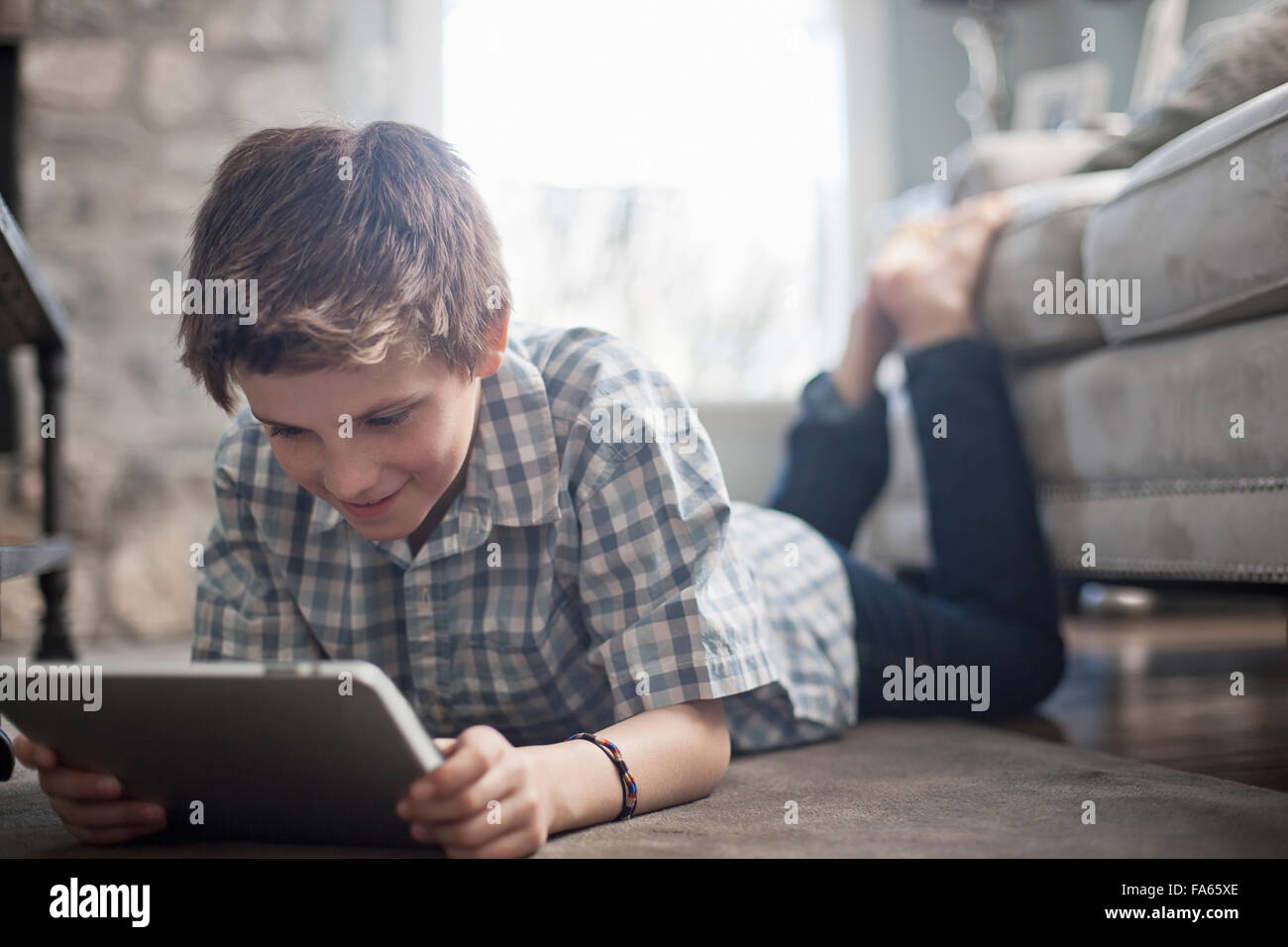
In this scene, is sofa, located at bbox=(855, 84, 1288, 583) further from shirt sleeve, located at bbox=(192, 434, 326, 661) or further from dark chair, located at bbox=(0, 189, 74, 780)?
dark chair, located at bbox=(0, 189, 74, 780)

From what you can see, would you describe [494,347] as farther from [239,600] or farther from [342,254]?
[239,600]

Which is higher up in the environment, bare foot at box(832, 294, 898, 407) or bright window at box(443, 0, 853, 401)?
bright window at box(443, 0, 853, 401)

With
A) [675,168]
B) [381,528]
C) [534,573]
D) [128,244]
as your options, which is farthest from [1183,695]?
[128,244]

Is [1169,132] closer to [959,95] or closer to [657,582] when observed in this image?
[657,582]

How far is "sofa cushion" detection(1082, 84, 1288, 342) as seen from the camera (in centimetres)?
86

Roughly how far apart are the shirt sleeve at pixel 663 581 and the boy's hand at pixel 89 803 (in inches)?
11.9

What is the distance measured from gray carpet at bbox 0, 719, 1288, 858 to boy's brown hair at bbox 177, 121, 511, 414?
304mm

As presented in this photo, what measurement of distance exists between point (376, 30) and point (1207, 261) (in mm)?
1976

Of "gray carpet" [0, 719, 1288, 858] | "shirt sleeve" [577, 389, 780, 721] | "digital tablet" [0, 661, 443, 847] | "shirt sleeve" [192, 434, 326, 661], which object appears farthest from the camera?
"shirt sleeve" [192, 434, 326, 661]

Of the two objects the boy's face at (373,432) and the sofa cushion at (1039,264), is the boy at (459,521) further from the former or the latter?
the sofa cushion at (1039,264)

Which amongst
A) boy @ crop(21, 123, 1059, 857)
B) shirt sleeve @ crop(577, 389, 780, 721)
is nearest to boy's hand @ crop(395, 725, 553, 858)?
boy @ crop(21, 123, 1059, 857)

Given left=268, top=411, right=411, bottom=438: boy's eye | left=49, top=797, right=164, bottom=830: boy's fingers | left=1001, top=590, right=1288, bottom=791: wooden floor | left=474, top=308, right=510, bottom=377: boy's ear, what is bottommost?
left=1001, top=590, right=1288, bottom=791: wooden floor

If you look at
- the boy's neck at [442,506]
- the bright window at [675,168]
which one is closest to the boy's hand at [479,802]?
the boy's neck at [442,506]
